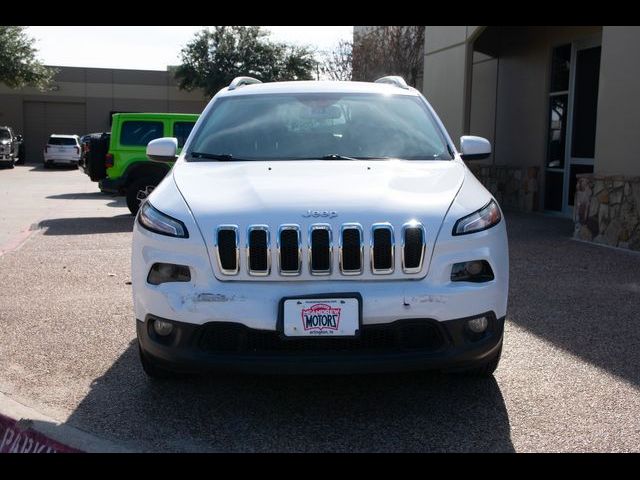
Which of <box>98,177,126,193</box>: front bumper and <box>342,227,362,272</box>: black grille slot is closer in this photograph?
<box>342,227,362,272</box>: black grille slot

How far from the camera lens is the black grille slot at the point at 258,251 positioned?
3531 mm

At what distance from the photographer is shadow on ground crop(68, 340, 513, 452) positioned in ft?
11.6

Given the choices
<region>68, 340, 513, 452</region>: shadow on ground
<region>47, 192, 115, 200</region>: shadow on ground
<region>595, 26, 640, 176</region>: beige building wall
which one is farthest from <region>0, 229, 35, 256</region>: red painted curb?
<region>595, 26, 640, 176</region>: beige building wall

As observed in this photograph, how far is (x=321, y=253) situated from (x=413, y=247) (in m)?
0.45

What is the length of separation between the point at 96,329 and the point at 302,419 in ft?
7.81

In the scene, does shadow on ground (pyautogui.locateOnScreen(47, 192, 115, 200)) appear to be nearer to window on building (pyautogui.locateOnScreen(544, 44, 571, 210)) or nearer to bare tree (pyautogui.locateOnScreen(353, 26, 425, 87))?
window on building (pyautogui.locateOnScreen(544, 44, 571, 210))

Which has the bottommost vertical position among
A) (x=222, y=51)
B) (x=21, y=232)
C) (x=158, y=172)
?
(x=21, y=232)

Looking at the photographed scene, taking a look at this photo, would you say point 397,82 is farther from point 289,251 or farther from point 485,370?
point 289,251

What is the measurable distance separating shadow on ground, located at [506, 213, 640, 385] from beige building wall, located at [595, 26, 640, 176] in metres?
1.13

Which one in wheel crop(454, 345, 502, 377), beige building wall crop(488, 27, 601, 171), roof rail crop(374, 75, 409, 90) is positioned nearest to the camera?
A: wheel crop(454, 345, 502, 377)

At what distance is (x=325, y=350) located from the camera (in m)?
3.50

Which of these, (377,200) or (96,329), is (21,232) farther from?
(377,200)
